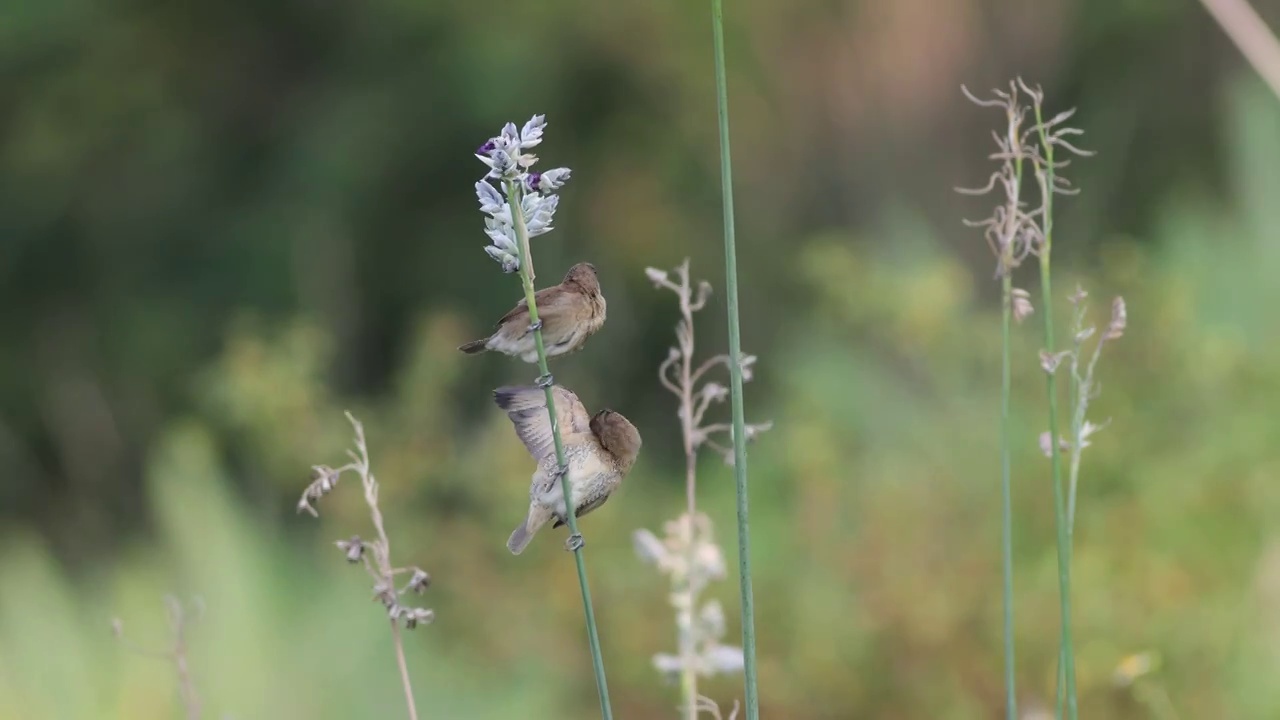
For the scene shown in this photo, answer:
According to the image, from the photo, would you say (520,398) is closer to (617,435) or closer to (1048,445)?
(617,435)

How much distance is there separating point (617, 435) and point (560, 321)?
0.08m

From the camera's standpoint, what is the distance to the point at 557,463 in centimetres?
68

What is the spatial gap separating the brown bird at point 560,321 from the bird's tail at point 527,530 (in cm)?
8

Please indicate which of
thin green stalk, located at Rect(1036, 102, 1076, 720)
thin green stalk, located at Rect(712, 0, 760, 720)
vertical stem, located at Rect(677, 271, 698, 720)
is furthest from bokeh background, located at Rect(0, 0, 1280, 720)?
thin green stalk, located at Rect(712, 0, 760, 720)

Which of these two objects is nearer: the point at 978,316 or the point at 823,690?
the point at 823,690

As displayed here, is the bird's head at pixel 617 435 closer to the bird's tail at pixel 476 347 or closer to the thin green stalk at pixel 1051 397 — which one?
the bird's tail at pixel 476 347

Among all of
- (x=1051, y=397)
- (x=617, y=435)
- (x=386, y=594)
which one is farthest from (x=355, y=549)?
(x=1051, y=397)

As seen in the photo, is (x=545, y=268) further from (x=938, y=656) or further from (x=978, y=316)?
(x=938, y=656)

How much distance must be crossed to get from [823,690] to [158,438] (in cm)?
187

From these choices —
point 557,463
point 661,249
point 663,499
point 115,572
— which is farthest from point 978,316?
point 557,463

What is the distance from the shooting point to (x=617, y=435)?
705 mm

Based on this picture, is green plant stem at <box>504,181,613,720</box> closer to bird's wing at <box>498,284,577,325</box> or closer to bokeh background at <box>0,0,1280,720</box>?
bird's wing at <box>498,284,577,325</box>

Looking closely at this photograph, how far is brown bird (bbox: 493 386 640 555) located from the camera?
70 centimetres

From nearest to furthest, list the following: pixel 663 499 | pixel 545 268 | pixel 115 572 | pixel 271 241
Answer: pixel 115 572 < pixel 663 499 < pixel 545 268 < pixel 271 241
